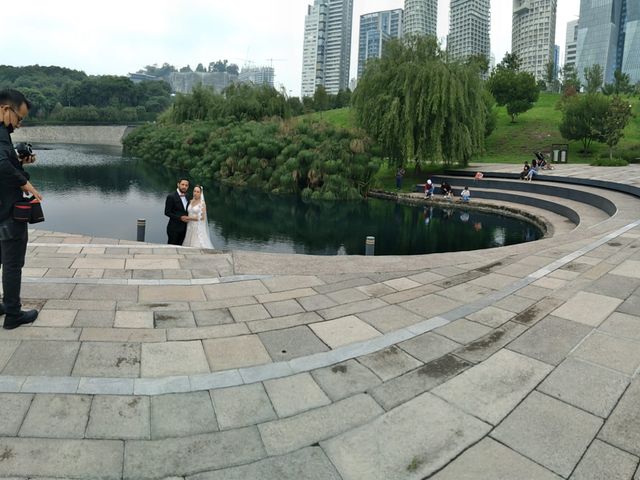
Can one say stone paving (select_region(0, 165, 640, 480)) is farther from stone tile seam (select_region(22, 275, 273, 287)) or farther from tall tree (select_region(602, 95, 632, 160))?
tall tree (select_region(602, 95, 632, 160))

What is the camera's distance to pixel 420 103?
84.7 ft

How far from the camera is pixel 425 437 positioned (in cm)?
283

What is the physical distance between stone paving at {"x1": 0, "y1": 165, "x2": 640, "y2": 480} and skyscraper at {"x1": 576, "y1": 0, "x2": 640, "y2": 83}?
6216 inches

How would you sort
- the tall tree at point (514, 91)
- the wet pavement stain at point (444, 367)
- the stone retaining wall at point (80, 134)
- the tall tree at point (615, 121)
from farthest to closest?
the stone retaining wall at point (80, 134) < the tall tree at point (514, 91) < the tall tree at point (615, 121) < the wet pavement stain at point (444, 367)

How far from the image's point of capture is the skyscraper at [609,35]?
133 m

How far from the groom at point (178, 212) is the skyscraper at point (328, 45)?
161347mm

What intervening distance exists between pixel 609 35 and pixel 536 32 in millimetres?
24329

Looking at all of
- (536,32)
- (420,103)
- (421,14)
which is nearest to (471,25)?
(536,32)

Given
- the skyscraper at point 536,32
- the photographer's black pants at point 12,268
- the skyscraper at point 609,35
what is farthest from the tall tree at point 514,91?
the skyscraper at point 609,35

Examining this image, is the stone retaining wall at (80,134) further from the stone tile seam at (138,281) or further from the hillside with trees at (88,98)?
the stone tile seam at (138,281)

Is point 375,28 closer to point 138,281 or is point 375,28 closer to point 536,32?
point 536,32

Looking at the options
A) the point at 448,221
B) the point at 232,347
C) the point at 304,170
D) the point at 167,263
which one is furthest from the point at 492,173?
the point at 232,347

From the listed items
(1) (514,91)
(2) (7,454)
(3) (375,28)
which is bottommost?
(2) (7,454)

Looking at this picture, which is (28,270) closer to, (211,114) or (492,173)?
(492,173)
